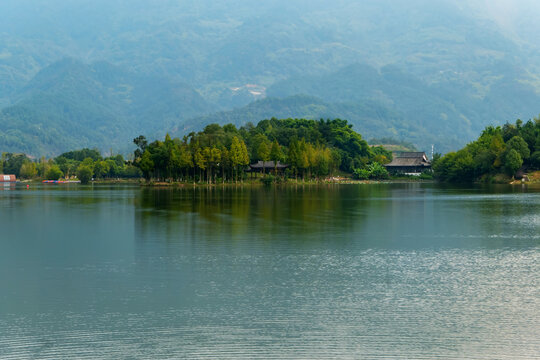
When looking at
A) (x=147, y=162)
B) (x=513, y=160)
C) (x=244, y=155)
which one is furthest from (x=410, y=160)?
(x=147, y=162)

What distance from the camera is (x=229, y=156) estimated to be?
388 ft

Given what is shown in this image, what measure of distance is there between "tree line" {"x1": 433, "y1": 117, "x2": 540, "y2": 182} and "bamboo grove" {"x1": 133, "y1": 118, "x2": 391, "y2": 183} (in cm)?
2781

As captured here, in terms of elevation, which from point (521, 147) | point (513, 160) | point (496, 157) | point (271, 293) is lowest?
point (271, 293)

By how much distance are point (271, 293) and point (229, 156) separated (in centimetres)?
9888

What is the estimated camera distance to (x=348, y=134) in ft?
580

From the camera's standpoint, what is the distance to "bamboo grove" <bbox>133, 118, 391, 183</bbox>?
11738 centimetres

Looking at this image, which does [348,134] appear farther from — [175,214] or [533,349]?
[533,349]

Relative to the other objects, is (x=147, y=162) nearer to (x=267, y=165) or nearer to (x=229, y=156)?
(x=229, y=156)

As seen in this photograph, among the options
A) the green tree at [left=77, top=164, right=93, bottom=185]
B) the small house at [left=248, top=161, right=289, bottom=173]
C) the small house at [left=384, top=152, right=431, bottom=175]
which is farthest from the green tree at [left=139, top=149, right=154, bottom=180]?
the small house at [left=384, top=152, right=431, bottom=175]

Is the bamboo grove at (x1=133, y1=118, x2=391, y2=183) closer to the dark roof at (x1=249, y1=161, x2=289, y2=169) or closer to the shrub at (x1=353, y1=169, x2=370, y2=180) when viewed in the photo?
the dark roof at (x1=249, y1=161, x2=289, y2=169)

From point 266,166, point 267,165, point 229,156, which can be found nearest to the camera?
point 229,156

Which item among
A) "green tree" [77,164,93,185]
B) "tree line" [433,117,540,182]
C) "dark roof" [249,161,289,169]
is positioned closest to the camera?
"tree line" [433,117,540,182]

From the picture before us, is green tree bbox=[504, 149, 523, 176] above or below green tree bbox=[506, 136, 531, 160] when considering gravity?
below

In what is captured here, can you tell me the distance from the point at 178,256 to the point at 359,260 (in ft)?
25.6
